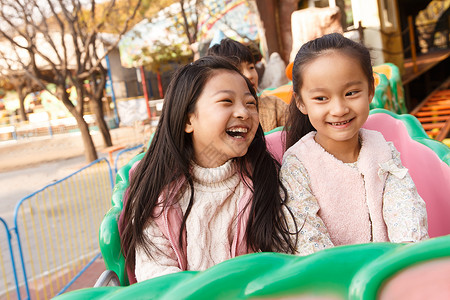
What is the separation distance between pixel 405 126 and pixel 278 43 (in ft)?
23.5

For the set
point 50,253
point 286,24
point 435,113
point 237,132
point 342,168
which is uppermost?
point 286,24

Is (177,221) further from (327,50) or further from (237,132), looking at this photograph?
(327,50)

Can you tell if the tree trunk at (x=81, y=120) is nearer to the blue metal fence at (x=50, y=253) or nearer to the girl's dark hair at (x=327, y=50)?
the blue metal fence at (x=50, y=253)

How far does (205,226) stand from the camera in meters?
1.18

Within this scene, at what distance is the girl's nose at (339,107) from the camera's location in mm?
1046

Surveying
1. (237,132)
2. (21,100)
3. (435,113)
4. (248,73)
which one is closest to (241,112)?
(237,132)

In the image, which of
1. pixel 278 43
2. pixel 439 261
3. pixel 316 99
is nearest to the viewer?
pixel 439 261

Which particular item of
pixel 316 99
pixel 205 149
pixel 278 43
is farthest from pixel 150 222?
pixel 278 43

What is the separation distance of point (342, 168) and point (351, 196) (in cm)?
7

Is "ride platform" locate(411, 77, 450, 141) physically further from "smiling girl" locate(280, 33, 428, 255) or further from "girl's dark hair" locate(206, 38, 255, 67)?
"smiling girl" locate(280, 33, 428, 255)

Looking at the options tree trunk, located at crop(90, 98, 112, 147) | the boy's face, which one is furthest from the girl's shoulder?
tree trunk, located at crop(90, 98, 112, 147)

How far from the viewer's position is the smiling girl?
1.05 m

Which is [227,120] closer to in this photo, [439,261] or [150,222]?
[150,222]

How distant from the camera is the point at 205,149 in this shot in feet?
4.07
